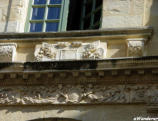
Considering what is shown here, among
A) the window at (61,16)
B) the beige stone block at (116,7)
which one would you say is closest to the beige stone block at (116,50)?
the beige stone block at (116,7)

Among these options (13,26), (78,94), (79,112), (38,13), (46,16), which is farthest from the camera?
(38,13)

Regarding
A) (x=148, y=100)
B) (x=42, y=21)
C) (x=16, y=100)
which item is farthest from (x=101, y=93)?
(x=42, y=21)

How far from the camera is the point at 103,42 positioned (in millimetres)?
12008

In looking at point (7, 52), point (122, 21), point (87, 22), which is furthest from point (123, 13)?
point (7, 52)

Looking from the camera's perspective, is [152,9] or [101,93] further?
[152,9]

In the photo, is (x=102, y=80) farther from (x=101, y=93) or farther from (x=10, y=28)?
(x=10, y=28)

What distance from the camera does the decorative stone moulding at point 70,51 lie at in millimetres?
11836

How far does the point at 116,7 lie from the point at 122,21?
1.38 ft

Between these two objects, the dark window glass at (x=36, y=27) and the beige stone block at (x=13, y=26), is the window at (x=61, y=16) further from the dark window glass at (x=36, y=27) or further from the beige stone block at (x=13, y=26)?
the beige stone block at (x=13, y=26)

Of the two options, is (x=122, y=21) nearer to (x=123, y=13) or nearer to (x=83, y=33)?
(x=123, y=13)

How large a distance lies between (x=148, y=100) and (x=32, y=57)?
279 centimetres

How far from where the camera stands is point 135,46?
1169cm

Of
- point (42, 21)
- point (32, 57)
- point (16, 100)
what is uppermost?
point (42, 21)

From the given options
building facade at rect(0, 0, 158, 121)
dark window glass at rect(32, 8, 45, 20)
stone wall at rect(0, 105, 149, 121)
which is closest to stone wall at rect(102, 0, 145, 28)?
building facade at rect(0, 0, 158, 121)
